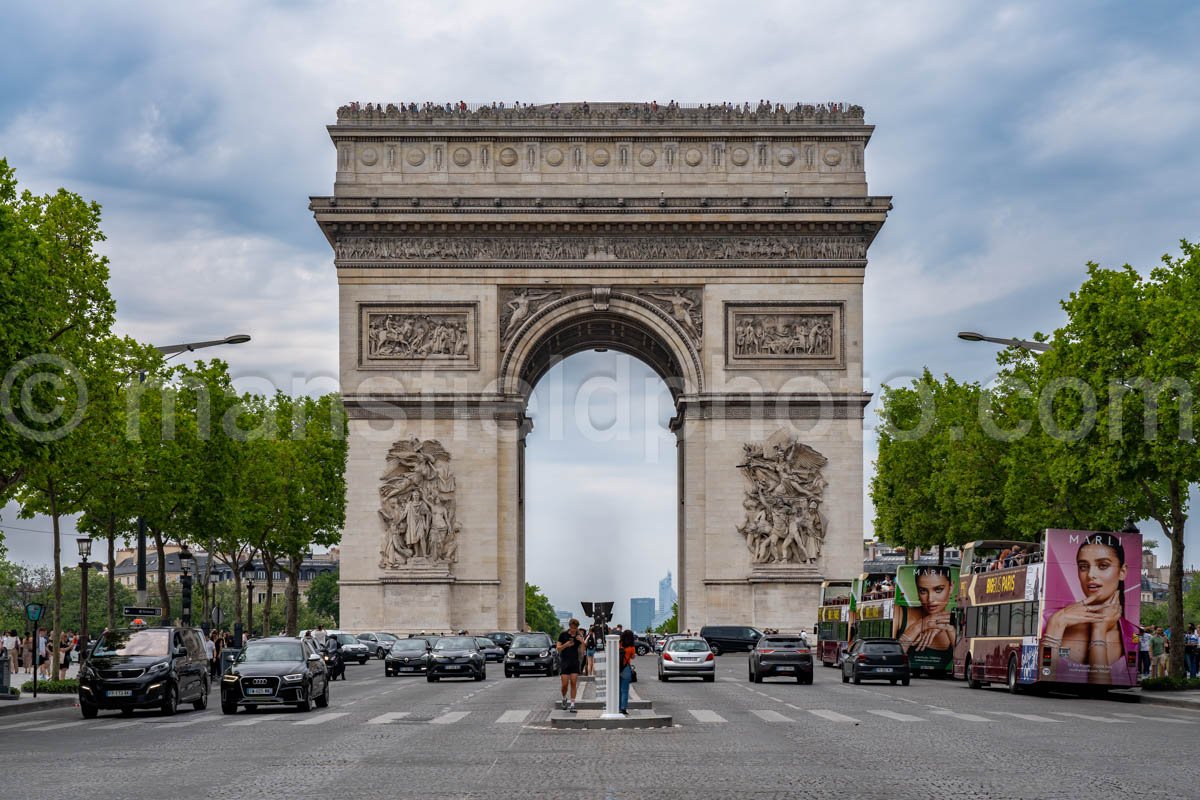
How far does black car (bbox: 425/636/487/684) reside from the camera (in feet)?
173

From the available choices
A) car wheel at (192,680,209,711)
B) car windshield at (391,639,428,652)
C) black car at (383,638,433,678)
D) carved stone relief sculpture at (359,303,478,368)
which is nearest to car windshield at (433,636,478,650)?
black car at (383,638,433,678)

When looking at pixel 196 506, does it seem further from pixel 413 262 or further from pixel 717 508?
pixel 717 508

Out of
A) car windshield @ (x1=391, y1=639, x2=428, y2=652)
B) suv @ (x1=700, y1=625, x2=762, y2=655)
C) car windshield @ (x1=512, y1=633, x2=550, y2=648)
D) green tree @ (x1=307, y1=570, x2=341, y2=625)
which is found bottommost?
green tree @ (x1=307, y1=570, x2=341, y2=625)

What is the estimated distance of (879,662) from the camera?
48688mm

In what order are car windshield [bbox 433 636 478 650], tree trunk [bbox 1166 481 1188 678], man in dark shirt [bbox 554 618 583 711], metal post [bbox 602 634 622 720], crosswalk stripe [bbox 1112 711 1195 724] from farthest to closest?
car windshield [bbox 433 636 478 650]
tree trunk [bbox 1166 481 1188 678]
man in dark shirt [bbox 554 618 583 711]
crosswalk stripe [bbox 1112 711 1195 724]
metal post [bbox 602 634 622 720]

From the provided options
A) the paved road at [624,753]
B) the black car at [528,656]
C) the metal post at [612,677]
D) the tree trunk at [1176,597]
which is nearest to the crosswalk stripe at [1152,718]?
the paved road at [624,753]

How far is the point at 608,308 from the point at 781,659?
81.7 feet

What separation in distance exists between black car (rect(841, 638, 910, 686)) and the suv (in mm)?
19329

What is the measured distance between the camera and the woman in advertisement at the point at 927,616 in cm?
5616

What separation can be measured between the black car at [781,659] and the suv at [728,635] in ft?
63.3

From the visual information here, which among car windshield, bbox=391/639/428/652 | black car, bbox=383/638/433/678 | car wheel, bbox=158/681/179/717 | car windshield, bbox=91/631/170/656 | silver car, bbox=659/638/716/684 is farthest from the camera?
car windshield, bbox=391/639/428/652

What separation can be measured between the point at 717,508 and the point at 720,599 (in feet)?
11.9

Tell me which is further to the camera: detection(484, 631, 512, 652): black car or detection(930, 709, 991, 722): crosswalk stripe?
detection(484, 631, 512, 652): black car

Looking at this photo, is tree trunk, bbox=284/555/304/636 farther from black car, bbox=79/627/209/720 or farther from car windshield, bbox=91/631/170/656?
car windshield, bbox=91/631/170/656
